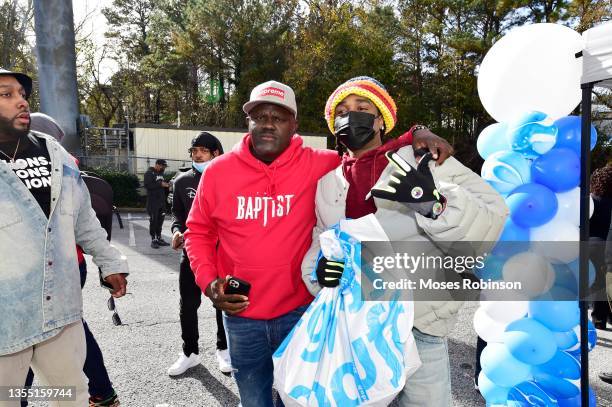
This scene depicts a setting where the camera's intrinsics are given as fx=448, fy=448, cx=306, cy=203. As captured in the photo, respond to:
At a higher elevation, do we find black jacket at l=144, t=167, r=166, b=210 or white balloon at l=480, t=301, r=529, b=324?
black jacket at l=144, t=167, r=166, b=210

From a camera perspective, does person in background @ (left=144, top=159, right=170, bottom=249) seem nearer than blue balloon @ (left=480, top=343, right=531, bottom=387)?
No

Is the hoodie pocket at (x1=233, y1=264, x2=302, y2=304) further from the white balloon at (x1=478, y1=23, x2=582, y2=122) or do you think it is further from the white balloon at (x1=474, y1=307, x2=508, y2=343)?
the white balloon at (x1=478, y1=23, x2=582, y2=122)

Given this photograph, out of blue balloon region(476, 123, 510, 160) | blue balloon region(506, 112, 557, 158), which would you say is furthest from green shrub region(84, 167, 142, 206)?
blue balloon region(506, 112, 557, 158)

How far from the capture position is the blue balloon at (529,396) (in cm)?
259

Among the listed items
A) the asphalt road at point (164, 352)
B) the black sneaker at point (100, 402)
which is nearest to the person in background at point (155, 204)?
the asphalt road at point (164, 352)

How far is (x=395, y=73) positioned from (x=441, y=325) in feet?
91.0

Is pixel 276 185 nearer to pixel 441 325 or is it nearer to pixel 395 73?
pixel 441 325

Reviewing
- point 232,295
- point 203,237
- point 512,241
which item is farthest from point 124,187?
point 512,241

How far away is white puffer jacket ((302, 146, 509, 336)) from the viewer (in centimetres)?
167

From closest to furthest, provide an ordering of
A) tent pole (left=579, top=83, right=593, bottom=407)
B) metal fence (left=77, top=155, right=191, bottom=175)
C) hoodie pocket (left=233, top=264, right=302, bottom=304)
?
hoodie pocket (left=233, top=264, right=302, bottom=304) → tent pole (left=579, top=83, right=593, bottom=407) → metal fence (left=77, top=155, right=191, bottom=175)

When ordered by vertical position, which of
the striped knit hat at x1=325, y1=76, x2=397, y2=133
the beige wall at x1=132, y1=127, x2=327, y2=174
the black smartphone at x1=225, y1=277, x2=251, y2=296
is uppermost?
the beige wall at x1=132, y1=127, x2=327, y2=174

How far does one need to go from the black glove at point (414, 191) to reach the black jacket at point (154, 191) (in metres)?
7.83

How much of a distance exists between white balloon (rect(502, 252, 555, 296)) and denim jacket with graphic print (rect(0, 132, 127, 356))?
235cm

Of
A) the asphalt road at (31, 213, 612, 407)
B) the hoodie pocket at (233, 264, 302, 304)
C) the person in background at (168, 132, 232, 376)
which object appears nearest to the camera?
the hoodie pocket at (233, 264, 302, 304)
